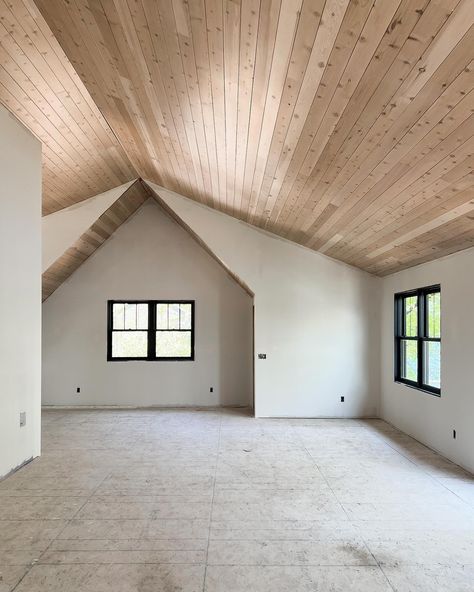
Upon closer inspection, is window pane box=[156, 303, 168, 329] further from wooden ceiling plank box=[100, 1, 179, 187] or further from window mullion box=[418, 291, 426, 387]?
window mullion box=[418, 291, 426, 387]

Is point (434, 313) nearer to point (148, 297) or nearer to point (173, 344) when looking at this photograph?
point (173, 344)

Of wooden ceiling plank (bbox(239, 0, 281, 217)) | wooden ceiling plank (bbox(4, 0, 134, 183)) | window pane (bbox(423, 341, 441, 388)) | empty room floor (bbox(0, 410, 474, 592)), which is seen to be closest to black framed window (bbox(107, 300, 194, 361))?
empty room floor (bbox(0, 410, 474, 592))

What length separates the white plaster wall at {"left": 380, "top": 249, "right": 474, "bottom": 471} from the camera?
14.6 ft

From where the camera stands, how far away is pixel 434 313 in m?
5.51

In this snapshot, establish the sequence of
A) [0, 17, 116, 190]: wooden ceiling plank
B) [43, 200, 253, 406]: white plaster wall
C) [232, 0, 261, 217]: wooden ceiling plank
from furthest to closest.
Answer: [43, 200, 253, 406]: white plaster wall → [0, 17, 116, 190]: wooden ceiling plank → [232, 0, 261, 217]: wooden ceiling plank

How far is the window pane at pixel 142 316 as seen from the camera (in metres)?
8.27

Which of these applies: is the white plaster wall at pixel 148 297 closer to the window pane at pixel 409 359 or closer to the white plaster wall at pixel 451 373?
the window pane at pixel 409 359

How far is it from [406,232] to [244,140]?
196cm

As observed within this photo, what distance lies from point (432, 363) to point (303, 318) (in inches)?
87.4

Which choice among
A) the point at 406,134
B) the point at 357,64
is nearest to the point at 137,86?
the point at 357,64

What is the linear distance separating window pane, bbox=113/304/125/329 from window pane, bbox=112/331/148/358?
0.42 ft

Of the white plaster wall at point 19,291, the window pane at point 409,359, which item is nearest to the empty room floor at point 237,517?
the white plaster wall at point 19,291

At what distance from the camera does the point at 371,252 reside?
235 inches

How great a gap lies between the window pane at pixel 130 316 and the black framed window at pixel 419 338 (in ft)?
14.9
